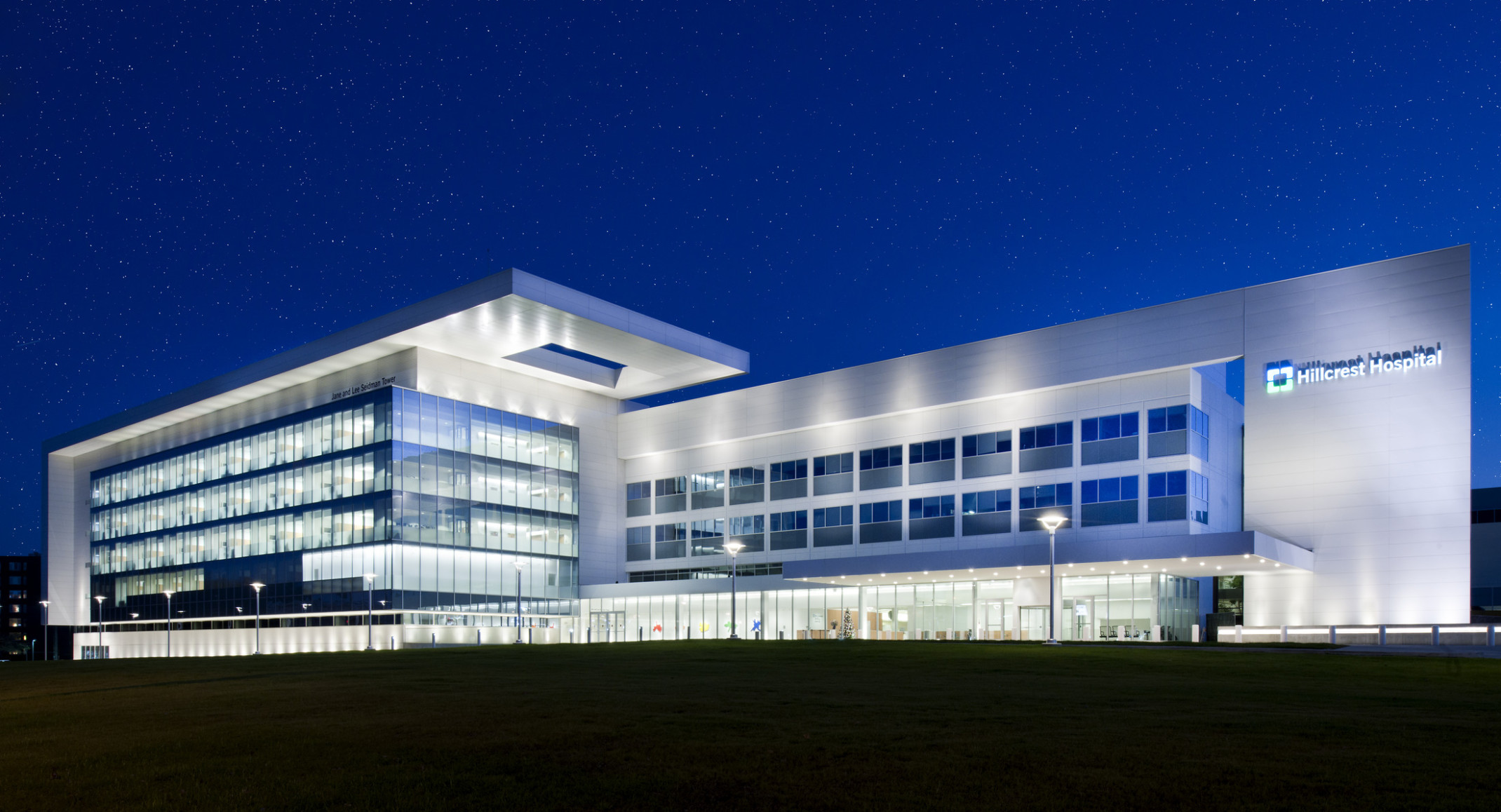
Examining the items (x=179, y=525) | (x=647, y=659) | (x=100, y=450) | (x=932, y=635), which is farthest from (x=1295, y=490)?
(x=100, y=450)

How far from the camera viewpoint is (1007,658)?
2827 centimetres

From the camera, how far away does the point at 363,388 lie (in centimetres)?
6831

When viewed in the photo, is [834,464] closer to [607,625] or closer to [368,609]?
[607,625]

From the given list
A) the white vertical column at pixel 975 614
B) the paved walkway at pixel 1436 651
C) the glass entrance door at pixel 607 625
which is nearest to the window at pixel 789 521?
the white vertical column at pixel 975 614

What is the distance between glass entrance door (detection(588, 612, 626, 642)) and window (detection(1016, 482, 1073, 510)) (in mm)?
30223

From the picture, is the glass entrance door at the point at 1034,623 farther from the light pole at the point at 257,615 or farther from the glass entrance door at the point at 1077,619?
the light pole at the point at 257,615

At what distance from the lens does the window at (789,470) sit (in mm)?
66062

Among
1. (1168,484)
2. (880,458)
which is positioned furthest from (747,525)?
(1168,484)

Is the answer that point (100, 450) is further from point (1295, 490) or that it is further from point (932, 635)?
point (1295, 490)

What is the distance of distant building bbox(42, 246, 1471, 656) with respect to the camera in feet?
154

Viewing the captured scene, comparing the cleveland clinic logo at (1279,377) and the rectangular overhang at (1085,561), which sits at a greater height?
the cleveland clinic logo at (1279,377)

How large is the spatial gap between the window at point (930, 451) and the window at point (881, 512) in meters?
2.70

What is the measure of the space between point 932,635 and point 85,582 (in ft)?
251

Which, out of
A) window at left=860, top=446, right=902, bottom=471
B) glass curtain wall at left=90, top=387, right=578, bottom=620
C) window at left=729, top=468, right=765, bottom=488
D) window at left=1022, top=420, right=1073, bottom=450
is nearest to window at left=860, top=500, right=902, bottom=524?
window at left=860, top=446, right=902, bottom=471
